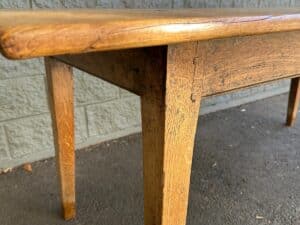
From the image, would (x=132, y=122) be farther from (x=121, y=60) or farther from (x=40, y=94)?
(x=121, y=60)

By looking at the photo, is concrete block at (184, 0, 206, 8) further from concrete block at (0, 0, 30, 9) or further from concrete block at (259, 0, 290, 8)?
concrete block at (0, 0, 30, 9)

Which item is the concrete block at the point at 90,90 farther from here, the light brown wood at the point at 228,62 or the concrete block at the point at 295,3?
the concrete block at the point at 295,3

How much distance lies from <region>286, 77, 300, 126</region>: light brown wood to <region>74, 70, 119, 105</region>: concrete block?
81 cm

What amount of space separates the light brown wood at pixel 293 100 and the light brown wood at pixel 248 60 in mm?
980

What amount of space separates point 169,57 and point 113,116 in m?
1.03

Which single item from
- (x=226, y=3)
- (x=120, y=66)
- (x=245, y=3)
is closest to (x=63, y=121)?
(x=120, y=66)

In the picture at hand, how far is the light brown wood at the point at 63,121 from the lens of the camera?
76 cm

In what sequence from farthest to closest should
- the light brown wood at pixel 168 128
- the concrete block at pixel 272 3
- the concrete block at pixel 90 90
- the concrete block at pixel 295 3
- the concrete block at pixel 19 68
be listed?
the concrete block at pixel 295 3
the concrete block at pixel 272 3
the concrete block at pixel 90 90
the concrete block at pixel 19 68
the light brown wood at pixel 168 128

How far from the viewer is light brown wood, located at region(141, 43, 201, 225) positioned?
39 centimetres

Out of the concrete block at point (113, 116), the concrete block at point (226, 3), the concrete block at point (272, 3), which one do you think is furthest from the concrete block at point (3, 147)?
the concrete block at point (272, 3)

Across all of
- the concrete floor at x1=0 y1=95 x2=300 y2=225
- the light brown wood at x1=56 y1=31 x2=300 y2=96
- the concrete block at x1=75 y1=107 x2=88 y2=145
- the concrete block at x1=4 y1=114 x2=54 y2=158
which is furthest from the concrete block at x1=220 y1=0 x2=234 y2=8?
the light brown wood at x1=56 y1=31 x2=300 y2=96

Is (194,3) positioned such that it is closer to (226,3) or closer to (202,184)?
(226,3)

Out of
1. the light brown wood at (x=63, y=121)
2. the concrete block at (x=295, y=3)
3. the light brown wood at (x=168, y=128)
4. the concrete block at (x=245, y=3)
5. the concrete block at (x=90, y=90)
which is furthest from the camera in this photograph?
the concrete block at (x=295, y=3)

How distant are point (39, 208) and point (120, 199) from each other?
0.25m
